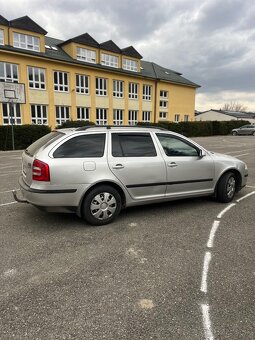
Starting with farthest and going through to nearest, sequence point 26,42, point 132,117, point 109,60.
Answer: point 132,117
point 109,60
point 26,42

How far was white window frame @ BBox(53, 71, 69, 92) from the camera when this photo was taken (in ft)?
81.2

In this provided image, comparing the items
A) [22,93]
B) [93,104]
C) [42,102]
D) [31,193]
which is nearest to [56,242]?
[31,193]

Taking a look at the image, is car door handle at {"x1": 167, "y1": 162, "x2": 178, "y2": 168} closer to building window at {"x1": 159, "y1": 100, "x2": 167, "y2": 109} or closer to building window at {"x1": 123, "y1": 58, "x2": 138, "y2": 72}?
building window at {"x1": 123, "y1": 58, "x2": 138, "y2": 72}

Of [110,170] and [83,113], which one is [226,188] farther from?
[83,113]

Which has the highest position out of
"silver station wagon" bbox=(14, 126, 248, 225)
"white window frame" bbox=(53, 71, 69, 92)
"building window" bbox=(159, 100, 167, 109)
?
"white window frame" bbox=(53, 71, 69, 92)

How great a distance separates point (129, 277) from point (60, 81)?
2482 cm

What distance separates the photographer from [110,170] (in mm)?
4449

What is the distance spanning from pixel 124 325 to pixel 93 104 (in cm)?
2661

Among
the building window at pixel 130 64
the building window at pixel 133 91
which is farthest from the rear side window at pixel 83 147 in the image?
the building window at pixel 130 64

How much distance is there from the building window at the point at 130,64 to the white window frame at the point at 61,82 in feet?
27.6

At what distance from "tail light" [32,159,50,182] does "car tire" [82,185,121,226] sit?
2.37 ft

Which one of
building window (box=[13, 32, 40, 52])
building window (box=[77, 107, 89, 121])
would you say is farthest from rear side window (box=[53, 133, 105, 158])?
building window (box=[77, 107, 89, 121])

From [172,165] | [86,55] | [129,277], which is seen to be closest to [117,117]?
[86,55]

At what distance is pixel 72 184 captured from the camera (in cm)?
418
